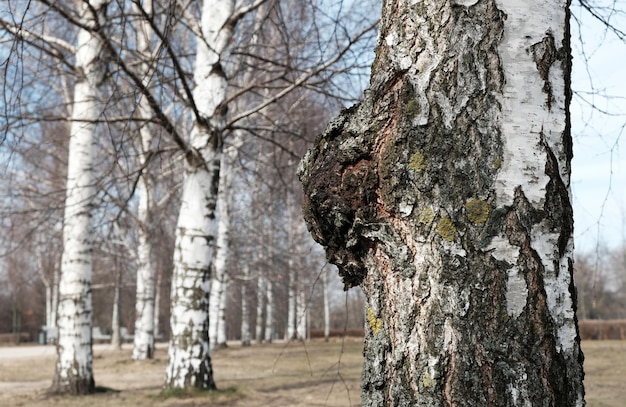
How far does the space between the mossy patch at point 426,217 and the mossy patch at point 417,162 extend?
0.10 meters

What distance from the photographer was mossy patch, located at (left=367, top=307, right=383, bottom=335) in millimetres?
1540

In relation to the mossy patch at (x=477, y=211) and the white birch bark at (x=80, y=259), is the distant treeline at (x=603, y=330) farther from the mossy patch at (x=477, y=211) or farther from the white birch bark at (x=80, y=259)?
the mossy patch at (x=477, y=211)

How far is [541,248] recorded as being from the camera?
1394mm

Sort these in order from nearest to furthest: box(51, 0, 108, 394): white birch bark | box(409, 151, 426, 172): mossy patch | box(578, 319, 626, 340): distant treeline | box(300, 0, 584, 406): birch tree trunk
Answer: box(300, 0, 584, 406): birch tree trunk → box(409, 151, 426, 172): mossy patch → box(51, 0, 108, 394): white birch bark → box(578, 319, 626, 340): distant treeline

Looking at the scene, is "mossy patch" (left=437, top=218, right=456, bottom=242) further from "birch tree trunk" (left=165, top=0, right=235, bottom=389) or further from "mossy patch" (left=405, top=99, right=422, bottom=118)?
"birch tree trunk" (left=165, top=0, right=235, bottom=389)

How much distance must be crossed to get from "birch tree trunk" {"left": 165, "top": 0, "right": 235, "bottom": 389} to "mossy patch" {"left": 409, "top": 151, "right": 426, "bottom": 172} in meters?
5.73

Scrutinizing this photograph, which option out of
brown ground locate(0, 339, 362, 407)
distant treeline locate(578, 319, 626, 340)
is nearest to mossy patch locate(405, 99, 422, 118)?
brown ground locate(0, 339, 362, 407)

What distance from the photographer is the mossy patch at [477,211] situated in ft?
4.58

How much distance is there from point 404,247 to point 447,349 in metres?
0.27

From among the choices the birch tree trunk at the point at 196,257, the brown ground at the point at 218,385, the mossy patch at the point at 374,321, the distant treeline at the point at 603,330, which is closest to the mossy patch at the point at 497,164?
the mossy patch at the point at 374,321

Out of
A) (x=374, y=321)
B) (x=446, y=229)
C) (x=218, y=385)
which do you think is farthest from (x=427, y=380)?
(x=218, y=385)

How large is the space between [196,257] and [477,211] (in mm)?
5982

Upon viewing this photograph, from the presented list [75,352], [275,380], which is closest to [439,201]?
[75,352]

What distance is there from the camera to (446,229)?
1.41 m
